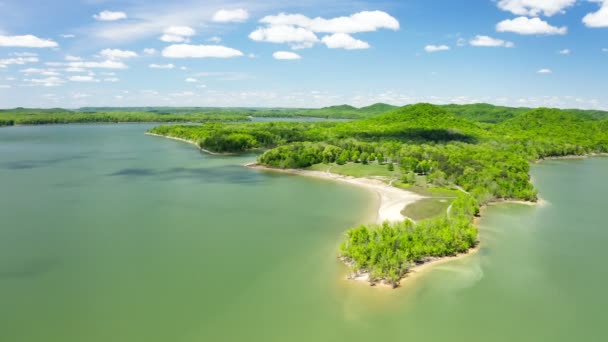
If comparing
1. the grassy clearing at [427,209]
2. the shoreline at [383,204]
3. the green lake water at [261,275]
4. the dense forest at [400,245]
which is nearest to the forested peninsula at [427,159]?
the dense forest at [400,245]

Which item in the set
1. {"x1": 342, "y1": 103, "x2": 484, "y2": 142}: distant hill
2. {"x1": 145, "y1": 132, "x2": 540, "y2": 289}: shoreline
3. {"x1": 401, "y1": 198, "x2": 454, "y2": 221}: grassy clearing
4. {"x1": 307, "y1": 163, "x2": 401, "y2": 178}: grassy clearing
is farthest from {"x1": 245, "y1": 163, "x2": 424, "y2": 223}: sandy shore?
{"x1": 342, "y1": 103, "x2": 484, "y2": 142}: distant hill

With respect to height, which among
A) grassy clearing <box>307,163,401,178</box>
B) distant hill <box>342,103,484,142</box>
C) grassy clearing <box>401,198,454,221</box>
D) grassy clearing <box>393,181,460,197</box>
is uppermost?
distant hill <box>342,103,484,142</box>

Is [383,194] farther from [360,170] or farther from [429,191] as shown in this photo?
[360,170]

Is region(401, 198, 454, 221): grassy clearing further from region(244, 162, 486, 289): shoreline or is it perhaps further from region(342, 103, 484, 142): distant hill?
region(342, 103, 484, 142): distant hill

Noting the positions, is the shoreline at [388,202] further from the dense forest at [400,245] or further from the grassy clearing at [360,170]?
the grassy clearing at [360,170]

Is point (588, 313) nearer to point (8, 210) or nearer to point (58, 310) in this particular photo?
point (58, 310)

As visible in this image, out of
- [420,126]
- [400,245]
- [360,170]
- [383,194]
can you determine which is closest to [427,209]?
[383,194]

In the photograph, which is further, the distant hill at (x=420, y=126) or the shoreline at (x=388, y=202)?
the distant hill at (x=420, y=126)
